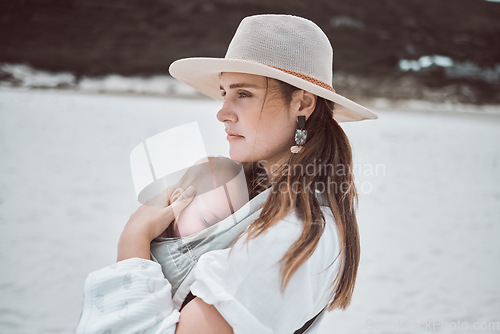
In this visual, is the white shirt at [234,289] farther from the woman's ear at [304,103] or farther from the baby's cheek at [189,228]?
the woman's ear at [304,103]

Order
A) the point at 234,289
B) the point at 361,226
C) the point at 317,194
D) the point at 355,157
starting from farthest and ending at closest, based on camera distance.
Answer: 1. the point at 361,226
2. the point at 355,157
3. the point at 317,194
4. the point at 234,289

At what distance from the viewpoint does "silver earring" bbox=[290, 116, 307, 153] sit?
3.12 feet

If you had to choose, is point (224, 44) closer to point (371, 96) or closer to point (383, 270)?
point (371, 96)

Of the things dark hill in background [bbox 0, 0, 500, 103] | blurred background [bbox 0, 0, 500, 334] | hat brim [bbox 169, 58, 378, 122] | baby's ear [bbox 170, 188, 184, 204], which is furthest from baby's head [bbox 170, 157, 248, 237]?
dark hill in background [bbox 0, 0, 500, 103]

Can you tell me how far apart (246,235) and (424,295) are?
4205 mm

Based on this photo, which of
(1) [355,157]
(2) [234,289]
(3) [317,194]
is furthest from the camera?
(1) [355,157]

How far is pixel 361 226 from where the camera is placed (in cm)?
663

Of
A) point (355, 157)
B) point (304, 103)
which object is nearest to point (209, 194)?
point (304, 103)

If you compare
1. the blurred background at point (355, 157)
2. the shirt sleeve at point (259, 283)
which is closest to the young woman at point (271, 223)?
the shirt sleeve at point (259, 283)

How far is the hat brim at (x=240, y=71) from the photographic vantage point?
89cm

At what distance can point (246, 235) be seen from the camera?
0.80 m

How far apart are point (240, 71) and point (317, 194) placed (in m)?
0.29

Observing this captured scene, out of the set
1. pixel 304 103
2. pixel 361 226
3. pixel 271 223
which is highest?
pixel 304 103

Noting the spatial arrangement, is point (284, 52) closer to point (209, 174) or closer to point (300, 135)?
point (300, 135)
